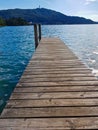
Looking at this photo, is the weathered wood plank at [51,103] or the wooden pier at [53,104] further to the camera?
the weathered wood plank at [51,103]

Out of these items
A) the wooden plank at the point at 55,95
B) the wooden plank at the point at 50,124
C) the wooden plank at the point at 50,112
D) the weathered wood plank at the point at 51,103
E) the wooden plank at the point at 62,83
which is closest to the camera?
the wooden plank at the point at 50,124

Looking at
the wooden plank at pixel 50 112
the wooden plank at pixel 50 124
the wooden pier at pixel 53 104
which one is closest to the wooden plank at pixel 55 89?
the wooden pier at pixel 53 104

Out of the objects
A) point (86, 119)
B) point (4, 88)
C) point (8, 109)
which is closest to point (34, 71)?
point (8, 109)

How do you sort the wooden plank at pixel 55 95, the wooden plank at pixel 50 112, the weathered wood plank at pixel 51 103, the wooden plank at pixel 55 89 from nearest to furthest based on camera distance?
the wooden plank at pixel 50 112, the weathered wood plank at pixel 51 103, the wooden plank at pixel 55 95, the wooden plank at pixel 55 89

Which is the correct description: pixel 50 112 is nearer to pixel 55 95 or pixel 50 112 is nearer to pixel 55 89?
pixel 55 95

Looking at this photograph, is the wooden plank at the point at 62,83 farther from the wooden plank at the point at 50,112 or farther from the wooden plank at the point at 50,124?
the wooden plank at the point at 50,124

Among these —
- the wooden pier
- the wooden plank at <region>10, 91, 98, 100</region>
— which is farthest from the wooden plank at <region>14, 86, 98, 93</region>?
the wooden plank at <region>10, 91, 98, 100</region>

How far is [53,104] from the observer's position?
4738 mm

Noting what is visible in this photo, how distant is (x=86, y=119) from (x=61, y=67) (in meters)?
4.58

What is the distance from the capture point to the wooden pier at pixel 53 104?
3.92 metres

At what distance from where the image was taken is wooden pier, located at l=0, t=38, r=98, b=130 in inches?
154

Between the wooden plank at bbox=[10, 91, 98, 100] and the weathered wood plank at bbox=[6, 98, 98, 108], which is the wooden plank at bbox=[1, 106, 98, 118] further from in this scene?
the wooden plank at bbox=[10, 91, 98, 100]

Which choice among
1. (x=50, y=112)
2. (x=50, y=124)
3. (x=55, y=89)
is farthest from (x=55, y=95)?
(x=50, y=124)

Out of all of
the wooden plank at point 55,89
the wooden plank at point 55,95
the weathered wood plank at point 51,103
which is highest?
the weathered wood plank at point 51,103
